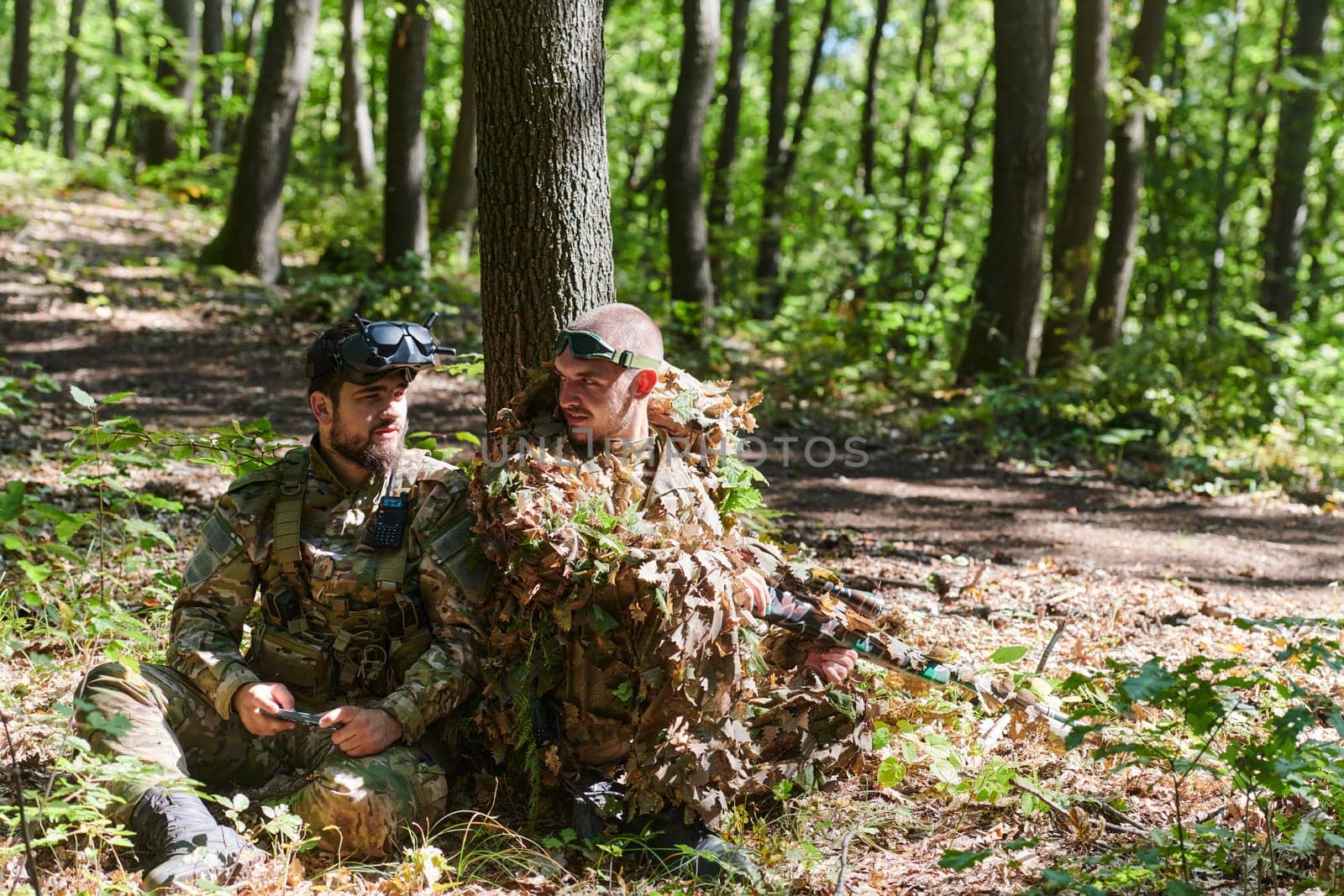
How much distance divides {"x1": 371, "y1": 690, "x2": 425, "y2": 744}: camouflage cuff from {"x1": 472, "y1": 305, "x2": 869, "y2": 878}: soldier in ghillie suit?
0.24 m

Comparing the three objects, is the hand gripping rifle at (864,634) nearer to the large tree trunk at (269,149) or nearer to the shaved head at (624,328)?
the shaved head at (624,328)

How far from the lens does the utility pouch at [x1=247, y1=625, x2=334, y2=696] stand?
3.74 m

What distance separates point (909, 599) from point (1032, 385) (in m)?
6.16

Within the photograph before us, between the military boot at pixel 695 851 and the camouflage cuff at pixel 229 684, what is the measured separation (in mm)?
1403

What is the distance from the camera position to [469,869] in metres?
3.35

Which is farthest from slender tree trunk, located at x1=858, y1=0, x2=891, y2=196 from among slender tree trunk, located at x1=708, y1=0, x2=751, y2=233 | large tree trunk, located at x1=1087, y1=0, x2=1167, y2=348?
large tree trunk, located at x1=1087, y1=0, x2=1167, y2=348

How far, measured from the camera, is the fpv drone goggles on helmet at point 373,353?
11.8ft

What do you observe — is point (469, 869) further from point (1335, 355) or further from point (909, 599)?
point (1335, 355)

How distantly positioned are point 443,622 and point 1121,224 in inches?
482

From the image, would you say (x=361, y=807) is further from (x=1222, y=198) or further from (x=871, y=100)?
(x=1222, y=198)

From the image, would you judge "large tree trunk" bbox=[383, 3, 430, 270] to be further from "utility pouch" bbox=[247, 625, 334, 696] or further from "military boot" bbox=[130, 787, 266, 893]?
"military boot" bbox=[130, 787, 266, 893]

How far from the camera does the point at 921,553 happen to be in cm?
695

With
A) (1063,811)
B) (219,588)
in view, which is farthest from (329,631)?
(1063,811)

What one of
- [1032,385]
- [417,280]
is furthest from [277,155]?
[1032,385]
